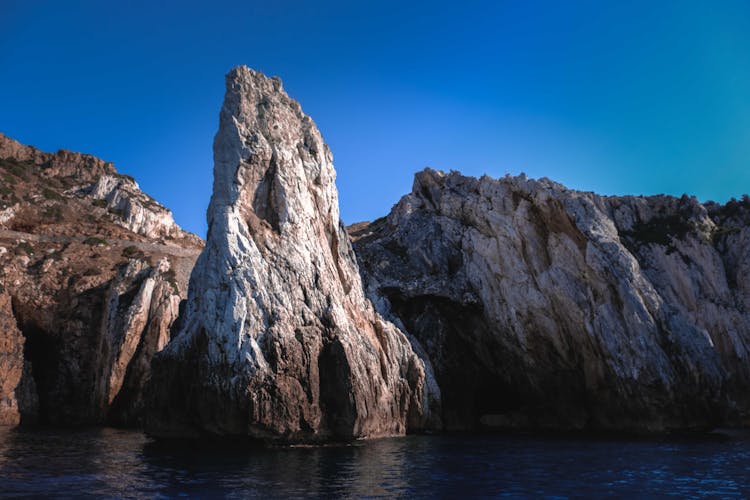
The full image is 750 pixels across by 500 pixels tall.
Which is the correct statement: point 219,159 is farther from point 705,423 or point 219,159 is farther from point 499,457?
point 705,423

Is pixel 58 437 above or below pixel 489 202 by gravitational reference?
below

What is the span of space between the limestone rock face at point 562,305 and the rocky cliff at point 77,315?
797 inches

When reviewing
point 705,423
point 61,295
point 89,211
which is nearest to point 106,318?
point 61,295

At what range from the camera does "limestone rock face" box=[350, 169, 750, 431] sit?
38.1 m

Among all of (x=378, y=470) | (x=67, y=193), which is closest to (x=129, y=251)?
(x=67, y=193)

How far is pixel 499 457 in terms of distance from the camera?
24.5 metres

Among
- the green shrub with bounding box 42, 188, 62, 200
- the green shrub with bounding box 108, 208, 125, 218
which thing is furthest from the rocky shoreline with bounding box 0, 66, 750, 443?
the green shrub with bounding box 108, 208, 125, 218

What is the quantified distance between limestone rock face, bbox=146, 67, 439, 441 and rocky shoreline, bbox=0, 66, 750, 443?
0.39 ft

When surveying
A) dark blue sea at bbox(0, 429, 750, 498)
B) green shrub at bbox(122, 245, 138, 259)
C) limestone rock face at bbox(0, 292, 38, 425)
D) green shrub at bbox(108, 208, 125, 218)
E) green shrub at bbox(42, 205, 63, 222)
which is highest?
green shrub at bbox(108, 208, 125, 218)

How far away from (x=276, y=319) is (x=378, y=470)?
36.2 feet

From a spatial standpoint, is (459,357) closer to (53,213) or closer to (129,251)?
(129,251)

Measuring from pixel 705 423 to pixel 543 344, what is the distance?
11.7m

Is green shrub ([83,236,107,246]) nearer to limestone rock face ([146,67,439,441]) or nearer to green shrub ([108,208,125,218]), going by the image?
green shrub ([108,208,125,218])

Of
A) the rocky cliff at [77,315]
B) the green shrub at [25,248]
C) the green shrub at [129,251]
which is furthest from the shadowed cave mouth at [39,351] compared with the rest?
the green shrub at [129,251]
